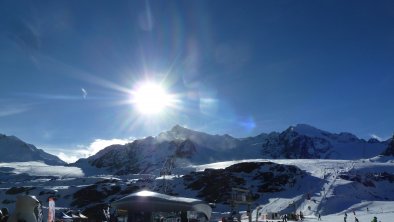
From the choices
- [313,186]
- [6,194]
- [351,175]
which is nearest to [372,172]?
[351,175]

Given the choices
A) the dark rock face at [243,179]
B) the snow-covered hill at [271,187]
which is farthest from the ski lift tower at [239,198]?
the dark rock face at [243,179]

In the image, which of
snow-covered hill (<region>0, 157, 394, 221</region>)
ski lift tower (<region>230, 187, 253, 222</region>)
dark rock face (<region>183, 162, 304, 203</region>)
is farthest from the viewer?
dark rock face (<region>183, 162, 304, 203</region>)

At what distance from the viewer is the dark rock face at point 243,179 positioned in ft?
454

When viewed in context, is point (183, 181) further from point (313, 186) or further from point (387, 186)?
point (387, 186)

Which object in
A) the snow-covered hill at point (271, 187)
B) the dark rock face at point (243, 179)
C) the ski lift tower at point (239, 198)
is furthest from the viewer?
the dark rock face at point (243, 179)

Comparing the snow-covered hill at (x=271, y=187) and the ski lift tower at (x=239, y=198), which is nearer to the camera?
the ski lift tower at (x=239, y=198)

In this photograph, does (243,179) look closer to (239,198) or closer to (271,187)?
(271,187)

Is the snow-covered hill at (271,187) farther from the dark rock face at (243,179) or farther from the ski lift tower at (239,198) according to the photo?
the ski lift tower at (239,198)

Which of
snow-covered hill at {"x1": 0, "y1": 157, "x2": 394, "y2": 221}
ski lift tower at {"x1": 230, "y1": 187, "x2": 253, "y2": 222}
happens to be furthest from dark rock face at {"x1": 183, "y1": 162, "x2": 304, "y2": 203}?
ski lift tower at {"x1": 230, "y1": 187, "x2": 253, "y2": 222}

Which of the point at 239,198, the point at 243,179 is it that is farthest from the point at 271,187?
the point at 239,198

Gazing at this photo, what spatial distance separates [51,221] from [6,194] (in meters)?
180

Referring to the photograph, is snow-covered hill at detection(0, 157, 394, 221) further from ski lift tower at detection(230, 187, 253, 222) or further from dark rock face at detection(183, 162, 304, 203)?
ski lift tower at detection(230, 187, 253, 222)

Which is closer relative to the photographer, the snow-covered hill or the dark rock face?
the snow-covered hill

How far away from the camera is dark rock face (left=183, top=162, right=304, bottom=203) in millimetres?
138375
